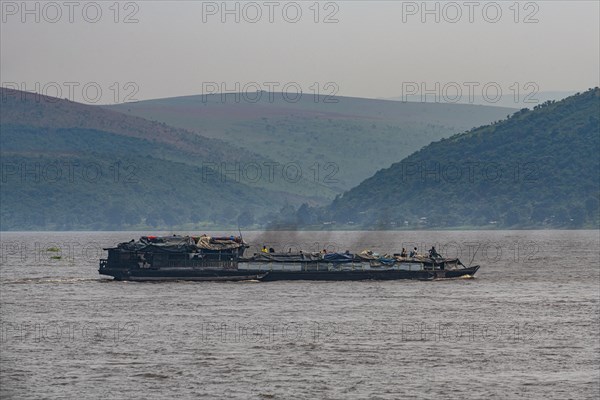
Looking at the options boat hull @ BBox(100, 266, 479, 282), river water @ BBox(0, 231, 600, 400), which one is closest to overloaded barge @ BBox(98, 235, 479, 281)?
boat hull @ BBox(100, 266, 479, 282)

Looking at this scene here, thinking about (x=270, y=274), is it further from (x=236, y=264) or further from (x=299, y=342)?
(x=299, y=342)

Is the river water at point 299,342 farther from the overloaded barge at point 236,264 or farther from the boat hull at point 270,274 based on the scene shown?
the overloaded barge at point 236,264

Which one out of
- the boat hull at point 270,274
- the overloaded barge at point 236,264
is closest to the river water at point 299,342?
the boat hull at point 270,274

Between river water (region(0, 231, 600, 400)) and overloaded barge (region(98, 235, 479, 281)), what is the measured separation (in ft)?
25.3

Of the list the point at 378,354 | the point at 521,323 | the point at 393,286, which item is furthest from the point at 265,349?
the point at 393,286

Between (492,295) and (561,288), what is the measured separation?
13318mm

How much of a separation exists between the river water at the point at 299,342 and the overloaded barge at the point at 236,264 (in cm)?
771

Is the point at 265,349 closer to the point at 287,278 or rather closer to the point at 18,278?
the point at 287,278

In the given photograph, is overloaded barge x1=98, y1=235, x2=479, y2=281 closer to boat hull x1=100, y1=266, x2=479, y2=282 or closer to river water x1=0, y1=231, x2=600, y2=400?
boat hull x1=100, y1=266, x2=479, y2=282

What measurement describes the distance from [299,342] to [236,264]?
6294 cm

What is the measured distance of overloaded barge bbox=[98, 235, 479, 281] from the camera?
14625 cm

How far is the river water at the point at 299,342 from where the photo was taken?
6975 centimetres

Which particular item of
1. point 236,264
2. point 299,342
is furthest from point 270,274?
point 299,342

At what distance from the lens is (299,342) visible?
8669cm
